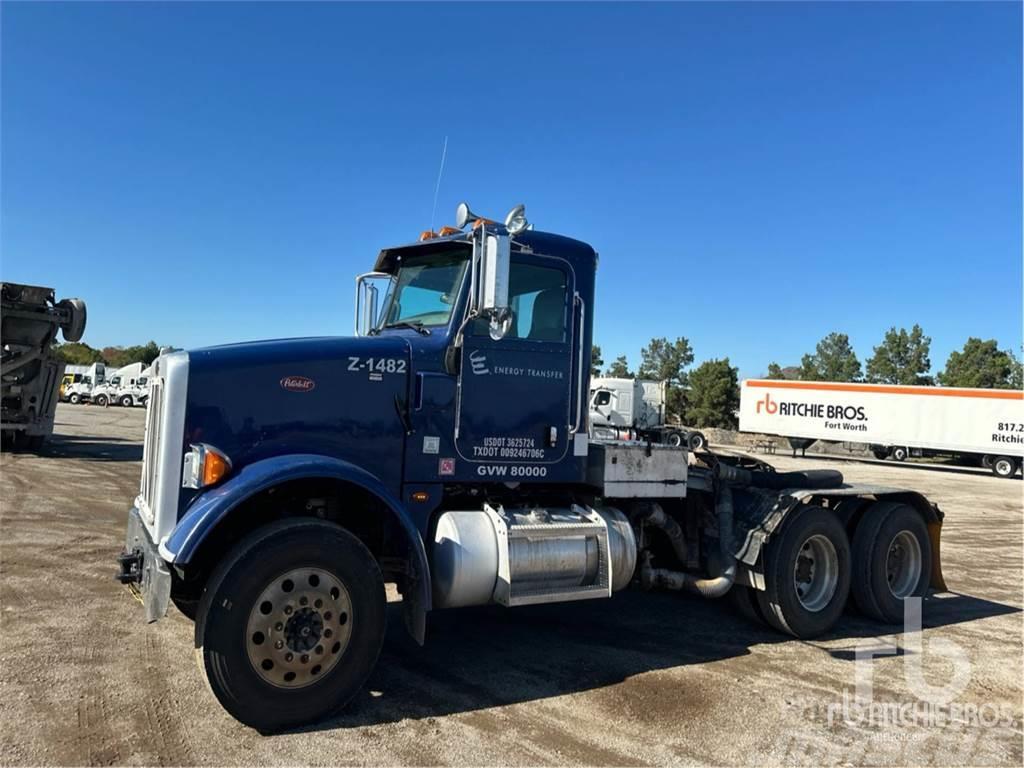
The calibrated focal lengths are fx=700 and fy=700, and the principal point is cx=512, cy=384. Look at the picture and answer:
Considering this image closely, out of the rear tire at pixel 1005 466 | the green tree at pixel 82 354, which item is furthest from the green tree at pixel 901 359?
the green tree at pixel 82 354

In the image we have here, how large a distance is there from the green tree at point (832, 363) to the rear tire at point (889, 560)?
81529 mm

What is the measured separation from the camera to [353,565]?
4.34m

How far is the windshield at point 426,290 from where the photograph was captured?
5387mm

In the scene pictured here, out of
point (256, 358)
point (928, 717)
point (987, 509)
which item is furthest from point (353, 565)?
point (987, 509)

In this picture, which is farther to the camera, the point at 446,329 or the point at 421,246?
the point at 421,246

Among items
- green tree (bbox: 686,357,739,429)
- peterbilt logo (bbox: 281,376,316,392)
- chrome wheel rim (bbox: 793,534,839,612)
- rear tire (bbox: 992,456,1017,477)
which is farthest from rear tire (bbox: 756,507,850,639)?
green tree (bbox: 686,357,739,429)

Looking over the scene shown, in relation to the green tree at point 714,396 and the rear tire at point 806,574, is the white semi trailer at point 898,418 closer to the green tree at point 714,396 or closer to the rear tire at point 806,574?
the green tree at point 714,396

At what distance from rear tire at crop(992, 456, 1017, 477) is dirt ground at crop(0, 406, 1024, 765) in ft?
91.9

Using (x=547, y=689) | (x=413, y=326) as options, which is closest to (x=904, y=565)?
(x=547, y=689)

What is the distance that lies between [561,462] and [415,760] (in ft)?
8.27

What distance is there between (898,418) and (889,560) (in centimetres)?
3072

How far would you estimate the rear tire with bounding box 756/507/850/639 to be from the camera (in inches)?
245

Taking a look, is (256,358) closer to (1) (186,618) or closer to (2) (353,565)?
(2) (353,565)

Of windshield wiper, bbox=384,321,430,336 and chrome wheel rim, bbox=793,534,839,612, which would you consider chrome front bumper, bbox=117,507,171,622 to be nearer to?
windshield wiper, bbox=384,321,430,336
